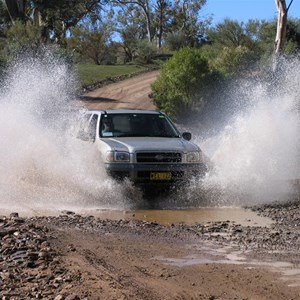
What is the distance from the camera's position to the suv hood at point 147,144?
12883mm

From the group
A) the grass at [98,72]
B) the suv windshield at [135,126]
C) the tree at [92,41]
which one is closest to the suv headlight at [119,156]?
the suv windshield at [135,126]

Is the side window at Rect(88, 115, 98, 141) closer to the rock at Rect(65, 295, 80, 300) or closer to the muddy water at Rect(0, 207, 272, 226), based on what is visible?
the muddy water at Rect(0, 207, 272, 226)

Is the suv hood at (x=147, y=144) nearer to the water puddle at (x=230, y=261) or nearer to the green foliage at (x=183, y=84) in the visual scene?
the water puddle at (x=230, y=261)

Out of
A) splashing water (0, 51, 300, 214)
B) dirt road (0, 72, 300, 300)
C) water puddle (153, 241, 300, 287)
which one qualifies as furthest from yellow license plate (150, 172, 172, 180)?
water puddle (153, 241, 300, 287)

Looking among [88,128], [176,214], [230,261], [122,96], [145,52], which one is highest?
[145,52]

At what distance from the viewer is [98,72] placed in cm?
4712

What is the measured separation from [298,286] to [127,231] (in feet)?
11.1

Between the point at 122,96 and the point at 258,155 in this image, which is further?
the point at 122,96

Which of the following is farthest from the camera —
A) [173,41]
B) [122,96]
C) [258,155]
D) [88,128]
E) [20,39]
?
[173,41]

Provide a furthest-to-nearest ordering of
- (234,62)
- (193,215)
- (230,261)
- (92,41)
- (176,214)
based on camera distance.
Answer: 1. (92,41)
2. (234,62)
3. (176,214)
4. (193,215)
5. (230,261)

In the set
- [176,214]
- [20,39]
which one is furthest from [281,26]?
[176,214]

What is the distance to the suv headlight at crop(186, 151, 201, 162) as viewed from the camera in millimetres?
13050

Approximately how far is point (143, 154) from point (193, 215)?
5.68 feet

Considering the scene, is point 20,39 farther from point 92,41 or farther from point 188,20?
point 188,20
